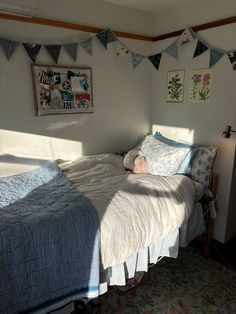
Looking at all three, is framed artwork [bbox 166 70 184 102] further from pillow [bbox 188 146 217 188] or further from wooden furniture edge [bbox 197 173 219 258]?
wooden furniture edge [bbox 197 173 219 258]

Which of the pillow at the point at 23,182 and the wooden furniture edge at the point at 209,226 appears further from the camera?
the wooden furniture edge at the point at 209,226

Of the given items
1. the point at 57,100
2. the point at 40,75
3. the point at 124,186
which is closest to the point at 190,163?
the point at 124,186

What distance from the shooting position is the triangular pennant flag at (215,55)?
7.17ft

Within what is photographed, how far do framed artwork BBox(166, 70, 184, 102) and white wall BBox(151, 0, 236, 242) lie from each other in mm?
49

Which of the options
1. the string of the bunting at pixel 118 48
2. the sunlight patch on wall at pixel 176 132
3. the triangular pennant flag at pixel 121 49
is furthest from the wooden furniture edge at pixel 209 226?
the triangular pennant flag at pixel 121 49

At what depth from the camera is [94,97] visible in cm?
257

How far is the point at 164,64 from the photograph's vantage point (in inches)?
107

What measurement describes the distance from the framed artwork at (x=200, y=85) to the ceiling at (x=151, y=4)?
0.70 meters

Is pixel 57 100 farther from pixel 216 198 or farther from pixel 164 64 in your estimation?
pixel 216 198

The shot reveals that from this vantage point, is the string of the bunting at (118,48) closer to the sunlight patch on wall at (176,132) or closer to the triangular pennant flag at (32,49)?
the triangular pennant flag at (32,49)

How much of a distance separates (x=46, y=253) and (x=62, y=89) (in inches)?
60.3

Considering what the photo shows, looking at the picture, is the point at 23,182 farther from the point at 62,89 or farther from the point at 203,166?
the point at 203,166

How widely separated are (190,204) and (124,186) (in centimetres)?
55

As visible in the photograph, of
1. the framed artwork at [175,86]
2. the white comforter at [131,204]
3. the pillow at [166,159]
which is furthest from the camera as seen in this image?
the framed artwork at [175,86]
